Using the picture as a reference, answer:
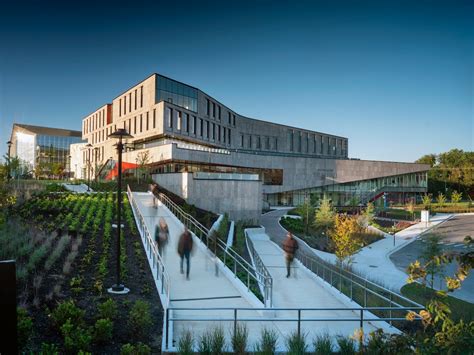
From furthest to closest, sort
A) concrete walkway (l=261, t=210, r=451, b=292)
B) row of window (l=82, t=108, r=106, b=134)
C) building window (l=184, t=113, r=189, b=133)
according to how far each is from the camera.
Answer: row of window (l=82, t=108, r=106, b=134), building window (l=184, t=113, r=189, b=133), concrete walkway (l=261, t=210, r=451, b=292)

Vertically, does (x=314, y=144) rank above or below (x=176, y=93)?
below

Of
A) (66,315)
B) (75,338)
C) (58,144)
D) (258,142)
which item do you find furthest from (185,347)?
(58,144)

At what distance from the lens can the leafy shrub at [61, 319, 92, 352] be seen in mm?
5695

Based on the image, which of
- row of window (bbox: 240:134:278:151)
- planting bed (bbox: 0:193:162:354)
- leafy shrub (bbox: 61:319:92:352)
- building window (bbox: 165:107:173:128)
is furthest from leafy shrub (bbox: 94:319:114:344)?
row of window (bbox: 240:134:278:151)

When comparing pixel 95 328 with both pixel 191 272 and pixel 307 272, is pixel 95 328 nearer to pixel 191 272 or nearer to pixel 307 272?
pixel 191 272

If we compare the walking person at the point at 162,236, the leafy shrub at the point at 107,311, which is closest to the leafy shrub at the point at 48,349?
the leafy shrub at the point at 107,311

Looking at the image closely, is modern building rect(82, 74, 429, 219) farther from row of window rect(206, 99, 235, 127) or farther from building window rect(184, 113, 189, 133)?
building window rect(184, 113, 189, 133)

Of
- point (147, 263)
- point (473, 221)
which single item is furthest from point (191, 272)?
point (473, 221)

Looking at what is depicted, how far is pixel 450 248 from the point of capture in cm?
2777

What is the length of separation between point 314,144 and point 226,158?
3642 cm

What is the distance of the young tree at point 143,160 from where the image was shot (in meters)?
35.8

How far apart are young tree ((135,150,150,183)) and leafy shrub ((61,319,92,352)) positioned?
30.5 metres

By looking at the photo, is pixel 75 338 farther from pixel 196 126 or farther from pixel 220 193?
pixel 196 126

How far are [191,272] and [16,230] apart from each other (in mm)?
7052
